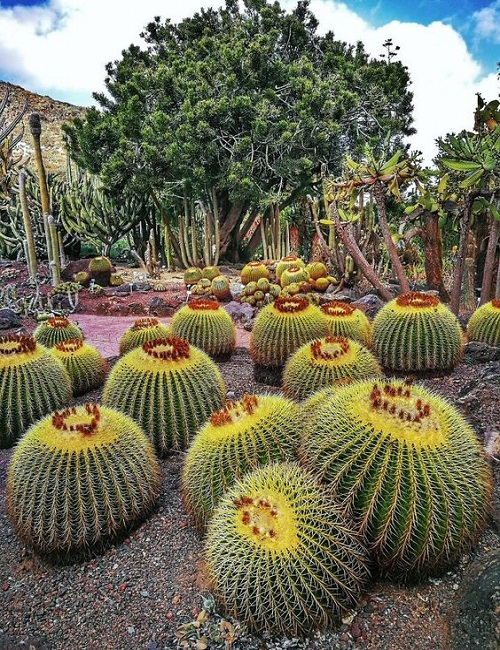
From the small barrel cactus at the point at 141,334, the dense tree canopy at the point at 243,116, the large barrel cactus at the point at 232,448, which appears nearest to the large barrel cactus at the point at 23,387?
the small barrel cactus at the point at 141,334

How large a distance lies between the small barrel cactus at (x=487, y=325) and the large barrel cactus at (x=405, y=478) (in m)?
3.15

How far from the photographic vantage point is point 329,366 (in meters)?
3.66

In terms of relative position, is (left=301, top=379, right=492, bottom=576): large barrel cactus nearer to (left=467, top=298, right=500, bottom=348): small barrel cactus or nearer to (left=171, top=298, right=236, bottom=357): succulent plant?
(left=467, top=298, right=500, bottom=348): small barrel cactus

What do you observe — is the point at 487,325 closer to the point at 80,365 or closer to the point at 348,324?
the point at 348,324

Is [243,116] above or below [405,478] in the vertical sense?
above

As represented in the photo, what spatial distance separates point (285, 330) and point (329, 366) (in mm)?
1272

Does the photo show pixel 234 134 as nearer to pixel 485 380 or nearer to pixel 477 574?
pixel 485 380

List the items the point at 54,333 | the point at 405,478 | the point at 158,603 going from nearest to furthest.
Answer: the point at 405,478, the point at 158,603, the point at 54,333

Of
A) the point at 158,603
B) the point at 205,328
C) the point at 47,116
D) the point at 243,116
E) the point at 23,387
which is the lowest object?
the point at 158,603

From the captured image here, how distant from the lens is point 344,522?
216 cm

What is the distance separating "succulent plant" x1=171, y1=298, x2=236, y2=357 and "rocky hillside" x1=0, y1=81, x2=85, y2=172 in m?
24.8

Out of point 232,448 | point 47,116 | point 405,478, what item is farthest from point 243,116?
point 47,116

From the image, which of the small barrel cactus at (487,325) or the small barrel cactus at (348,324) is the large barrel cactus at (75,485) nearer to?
the small barrel cactus at (348,324)

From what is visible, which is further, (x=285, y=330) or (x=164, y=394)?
(x=285, y=330)
